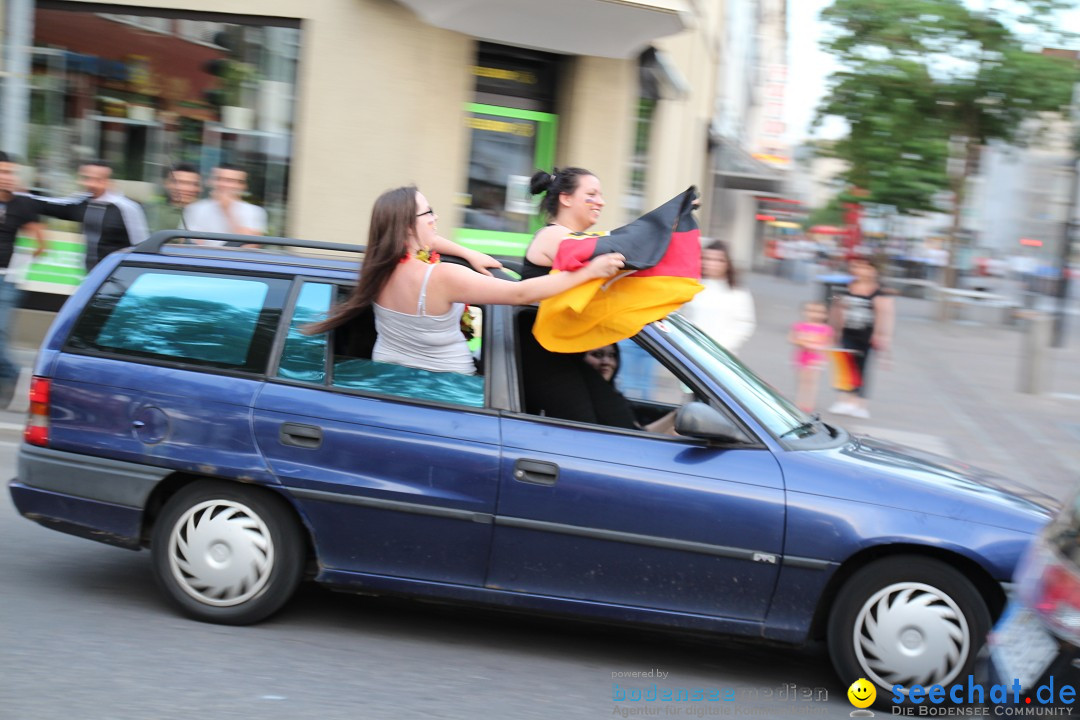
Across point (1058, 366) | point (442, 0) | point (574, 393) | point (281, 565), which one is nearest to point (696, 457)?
point (574, 393)

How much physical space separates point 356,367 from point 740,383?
162cm

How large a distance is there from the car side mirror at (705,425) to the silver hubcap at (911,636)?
0.81m

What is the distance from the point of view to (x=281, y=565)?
4.87 meters

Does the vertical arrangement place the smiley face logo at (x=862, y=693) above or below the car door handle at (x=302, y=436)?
below

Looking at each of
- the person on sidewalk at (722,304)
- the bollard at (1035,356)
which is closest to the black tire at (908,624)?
the person on sidewalk at (722,304)

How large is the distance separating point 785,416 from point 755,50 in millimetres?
44410

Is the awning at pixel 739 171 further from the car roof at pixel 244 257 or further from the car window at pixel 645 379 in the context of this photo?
the car roof at pixel 244 257

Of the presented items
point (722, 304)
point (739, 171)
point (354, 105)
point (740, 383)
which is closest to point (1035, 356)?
point (722, 304)

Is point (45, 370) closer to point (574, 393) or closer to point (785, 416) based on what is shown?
point (574, 393)

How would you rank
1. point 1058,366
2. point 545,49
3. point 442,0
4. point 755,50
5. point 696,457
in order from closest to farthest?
1. point 696,457
2. point 442,0
3. point 545,49
4. point 1058,366
5. point 755,50

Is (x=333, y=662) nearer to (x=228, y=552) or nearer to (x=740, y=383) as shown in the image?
(x=228, y=552)

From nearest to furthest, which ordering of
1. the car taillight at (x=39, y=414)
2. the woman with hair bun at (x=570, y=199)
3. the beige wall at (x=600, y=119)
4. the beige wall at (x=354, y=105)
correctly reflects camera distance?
the car taillight at (x=39, y=414)
the woman with hair bun at (x=570, y=199)
the beige wall at (x=354, y=105)
the beige wall at (x=600, y=119)

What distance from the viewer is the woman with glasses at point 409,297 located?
189 inches

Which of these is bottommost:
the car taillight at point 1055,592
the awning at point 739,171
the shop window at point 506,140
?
the car taillight at point 1055,592
